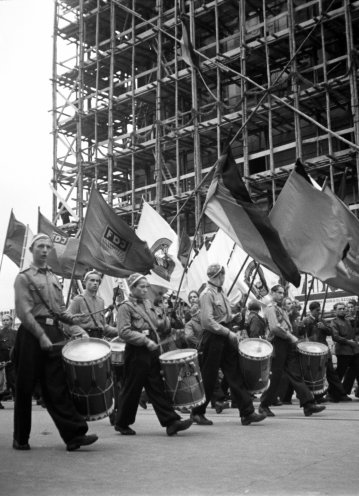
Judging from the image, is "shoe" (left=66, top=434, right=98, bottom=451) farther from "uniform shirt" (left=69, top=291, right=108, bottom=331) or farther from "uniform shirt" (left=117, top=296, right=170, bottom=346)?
"uniform shirt" (left=69, top=291, right=108, bottom=331)

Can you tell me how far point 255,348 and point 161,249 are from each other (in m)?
7.62

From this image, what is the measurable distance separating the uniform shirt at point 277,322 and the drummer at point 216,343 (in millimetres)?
1302

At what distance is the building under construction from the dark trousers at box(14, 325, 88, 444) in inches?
654

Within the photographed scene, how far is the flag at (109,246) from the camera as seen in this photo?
42.4 feet

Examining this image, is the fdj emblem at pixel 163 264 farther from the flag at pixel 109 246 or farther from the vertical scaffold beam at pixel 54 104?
the vertical scaffold beam at pixel 54 104

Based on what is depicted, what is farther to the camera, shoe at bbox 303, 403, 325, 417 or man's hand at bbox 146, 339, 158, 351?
shoe at bbox 303, 403, 325, 417

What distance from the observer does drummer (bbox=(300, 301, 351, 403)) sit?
1379 cm

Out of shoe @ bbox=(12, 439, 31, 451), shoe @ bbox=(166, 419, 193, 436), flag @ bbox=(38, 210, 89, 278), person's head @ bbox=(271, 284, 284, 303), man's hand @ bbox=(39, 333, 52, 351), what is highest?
flag @ bbox=(38, 210, 89, 278)

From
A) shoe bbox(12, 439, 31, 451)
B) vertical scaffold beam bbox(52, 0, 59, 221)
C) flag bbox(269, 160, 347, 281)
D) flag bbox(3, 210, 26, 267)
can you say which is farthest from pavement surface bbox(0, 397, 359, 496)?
vertical scaffold beam bbox(52, 0, 59, 221)

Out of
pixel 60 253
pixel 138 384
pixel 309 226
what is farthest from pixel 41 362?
pixel 60 253

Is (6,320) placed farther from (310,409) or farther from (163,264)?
(310,409)

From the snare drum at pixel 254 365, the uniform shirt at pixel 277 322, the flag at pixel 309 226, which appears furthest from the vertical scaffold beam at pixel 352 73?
the snare drum at pixel 254 365

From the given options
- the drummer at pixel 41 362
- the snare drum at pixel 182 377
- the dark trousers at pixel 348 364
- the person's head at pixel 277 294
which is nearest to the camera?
the drummer at pixel 41 362

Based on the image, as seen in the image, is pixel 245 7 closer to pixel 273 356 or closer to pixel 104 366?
pixel 273 356
